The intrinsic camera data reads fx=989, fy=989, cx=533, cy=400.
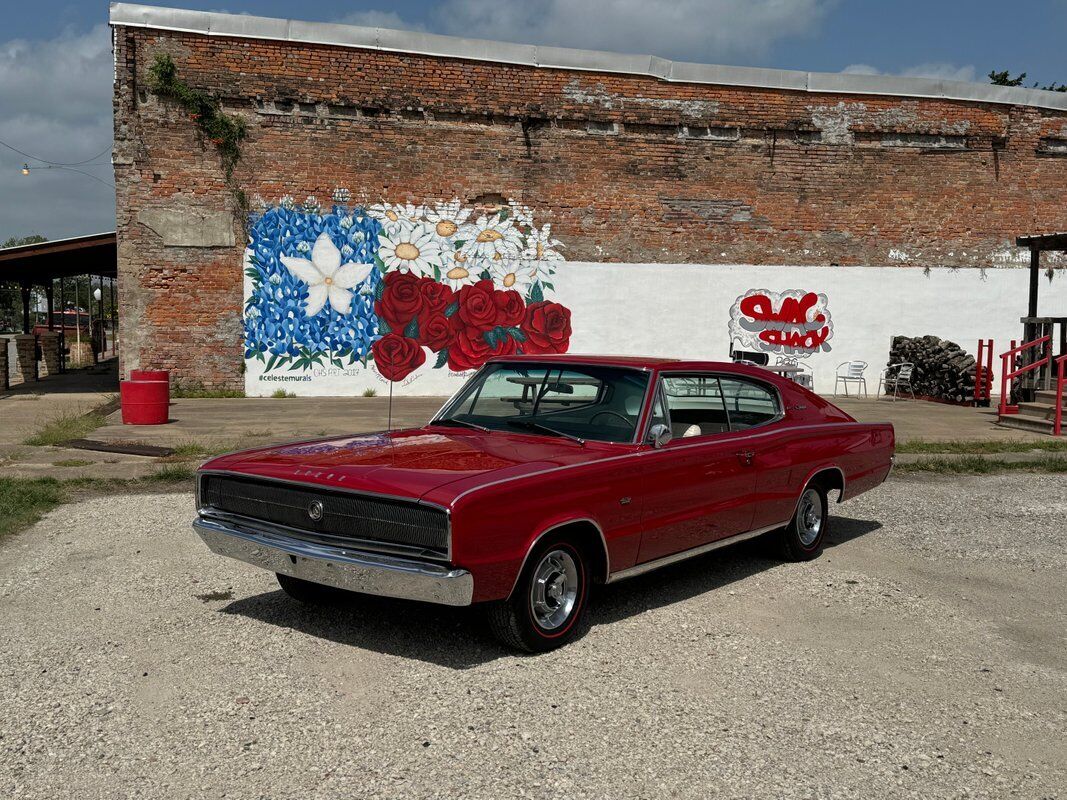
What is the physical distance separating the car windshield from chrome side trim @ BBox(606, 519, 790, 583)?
0.67 m

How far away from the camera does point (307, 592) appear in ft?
17.6

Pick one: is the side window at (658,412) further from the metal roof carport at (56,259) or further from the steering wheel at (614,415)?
the metal roof carport at (56,259)

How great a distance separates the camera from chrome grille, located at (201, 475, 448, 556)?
4.22m

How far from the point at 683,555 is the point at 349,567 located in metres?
1.99

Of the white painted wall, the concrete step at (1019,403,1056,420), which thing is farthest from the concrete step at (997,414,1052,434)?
the white painted wall

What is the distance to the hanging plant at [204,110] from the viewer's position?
58.0ft

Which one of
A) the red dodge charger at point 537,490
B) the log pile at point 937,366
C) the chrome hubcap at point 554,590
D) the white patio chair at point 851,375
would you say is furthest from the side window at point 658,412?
the white patio chair at point 851,375

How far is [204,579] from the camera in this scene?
19.7 feet

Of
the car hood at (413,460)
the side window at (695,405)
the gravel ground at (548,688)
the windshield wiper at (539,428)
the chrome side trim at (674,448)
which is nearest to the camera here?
the gravel ground at (548,688)

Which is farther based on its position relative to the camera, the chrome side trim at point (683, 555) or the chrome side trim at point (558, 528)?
the chrome side trim at point (683, 555)

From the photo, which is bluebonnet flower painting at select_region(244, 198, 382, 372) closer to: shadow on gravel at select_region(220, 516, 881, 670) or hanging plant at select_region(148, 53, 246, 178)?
hanging plant at select_region(148, 53, 246, 178)

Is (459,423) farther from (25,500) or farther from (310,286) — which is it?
(310,286)

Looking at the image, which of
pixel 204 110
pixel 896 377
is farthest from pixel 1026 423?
pixel 204 110

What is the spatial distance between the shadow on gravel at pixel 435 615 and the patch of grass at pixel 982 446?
669 centimetres
